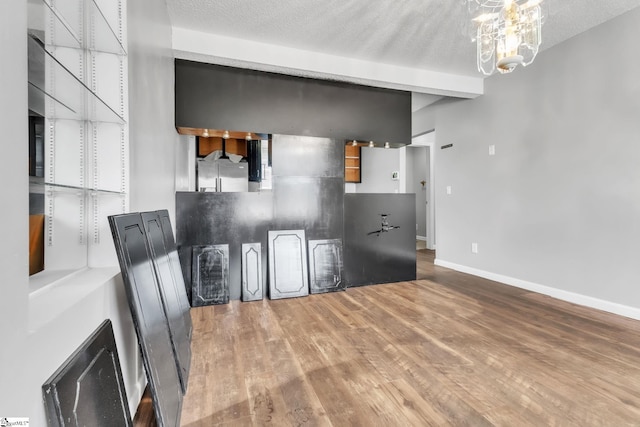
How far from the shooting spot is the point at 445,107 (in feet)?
16.4

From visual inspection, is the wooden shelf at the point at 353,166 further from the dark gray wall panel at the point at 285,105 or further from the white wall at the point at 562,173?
the dark gray wall panel at the point at 285,105

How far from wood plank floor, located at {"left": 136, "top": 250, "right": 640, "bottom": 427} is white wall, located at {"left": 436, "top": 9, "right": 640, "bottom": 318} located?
52cm

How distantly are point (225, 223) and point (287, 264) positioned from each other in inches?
32.4

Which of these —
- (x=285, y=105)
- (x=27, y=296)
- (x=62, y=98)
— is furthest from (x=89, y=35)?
(x=285, y=105)

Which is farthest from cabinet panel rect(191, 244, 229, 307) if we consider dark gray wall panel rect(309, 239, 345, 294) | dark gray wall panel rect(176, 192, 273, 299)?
dark gray wall panel rect(309, 239, 345, 294)

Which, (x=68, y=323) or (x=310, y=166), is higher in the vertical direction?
(x=310, y=166)

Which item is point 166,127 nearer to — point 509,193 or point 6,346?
point 6,346

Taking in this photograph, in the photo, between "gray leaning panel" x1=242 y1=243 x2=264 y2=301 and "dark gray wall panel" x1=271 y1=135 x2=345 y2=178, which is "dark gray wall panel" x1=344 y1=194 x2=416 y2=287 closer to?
"dark gray wall panel" x1=271 y1=135 x2=345 y2=178

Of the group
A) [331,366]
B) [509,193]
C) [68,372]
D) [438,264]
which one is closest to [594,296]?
[509,193]

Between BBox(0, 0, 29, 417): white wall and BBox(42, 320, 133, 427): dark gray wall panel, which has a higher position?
BBox(0, 0, 29, 417): white wall

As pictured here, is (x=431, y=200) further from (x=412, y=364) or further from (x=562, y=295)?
(x=412, y=364)

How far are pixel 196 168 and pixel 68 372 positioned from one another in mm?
4607

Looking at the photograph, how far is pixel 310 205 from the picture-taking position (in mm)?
3732

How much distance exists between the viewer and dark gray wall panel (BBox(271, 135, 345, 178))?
359 centimetres
